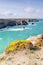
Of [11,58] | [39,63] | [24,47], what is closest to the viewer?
[39,63]

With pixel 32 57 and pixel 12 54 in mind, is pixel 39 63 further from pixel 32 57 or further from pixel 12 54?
pixel 12 54

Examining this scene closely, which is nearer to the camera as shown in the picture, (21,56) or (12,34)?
(21,56)

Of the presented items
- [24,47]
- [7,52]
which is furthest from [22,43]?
[7,52]

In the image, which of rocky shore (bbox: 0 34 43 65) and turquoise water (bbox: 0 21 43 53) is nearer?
rocky shore (bbox: 0 34 43 65)

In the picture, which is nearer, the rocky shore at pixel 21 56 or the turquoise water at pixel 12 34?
the rocky shore at pixel 21 56

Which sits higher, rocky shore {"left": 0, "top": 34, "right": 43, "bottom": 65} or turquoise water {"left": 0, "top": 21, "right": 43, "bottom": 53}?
rocky shore {"left": 0, "top": 34, "right": 43, "bottom": 65}

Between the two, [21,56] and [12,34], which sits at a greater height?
[21,56]

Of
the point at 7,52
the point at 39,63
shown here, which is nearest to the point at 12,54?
the point at 7,52

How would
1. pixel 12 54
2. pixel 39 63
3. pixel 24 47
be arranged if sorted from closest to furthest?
pixel 39 63 → pixel 12 54 → pixel 24 47

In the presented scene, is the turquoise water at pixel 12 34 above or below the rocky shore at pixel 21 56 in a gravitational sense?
below

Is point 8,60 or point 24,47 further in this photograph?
point 24,47
